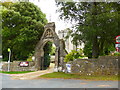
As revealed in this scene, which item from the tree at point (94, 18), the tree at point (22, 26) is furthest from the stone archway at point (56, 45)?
the tree at point (94, 18)

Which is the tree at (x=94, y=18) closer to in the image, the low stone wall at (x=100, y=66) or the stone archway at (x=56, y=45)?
the low stone wall at (x=100, y=66)

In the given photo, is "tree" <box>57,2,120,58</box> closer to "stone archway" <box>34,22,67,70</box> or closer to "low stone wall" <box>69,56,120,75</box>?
"low stone wall" <box>69,56,120,75</box>

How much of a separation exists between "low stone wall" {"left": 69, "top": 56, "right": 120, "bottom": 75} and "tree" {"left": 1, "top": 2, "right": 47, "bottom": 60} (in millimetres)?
8642

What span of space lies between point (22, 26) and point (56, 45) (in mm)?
5691

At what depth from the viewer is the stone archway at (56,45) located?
1872 cm

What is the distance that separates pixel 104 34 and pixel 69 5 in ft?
14.7

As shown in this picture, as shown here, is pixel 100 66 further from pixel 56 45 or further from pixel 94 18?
pixel 56 45

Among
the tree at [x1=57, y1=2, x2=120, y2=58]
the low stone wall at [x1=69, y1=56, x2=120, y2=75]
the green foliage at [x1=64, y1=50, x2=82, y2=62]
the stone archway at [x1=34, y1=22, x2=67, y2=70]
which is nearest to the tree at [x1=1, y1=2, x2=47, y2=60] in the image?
the stone archway at [x1=34, y1=22, x2=67, y2=70]

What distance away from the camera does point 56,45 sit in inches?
760

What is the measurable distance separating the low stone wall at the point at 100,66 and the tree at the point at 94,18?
5.54 ft

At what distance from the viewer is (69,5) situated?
1412 centimetres

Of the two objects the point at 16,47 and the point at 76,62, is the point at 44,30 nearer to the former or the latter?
the point at 16,47

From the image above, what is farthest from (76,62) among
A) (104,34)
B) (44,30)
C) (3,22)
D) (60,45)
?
(3,22)

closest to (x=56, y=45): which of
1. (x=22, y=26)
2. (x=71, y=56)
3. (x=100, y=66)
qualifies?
→ (x=71, y=56)
